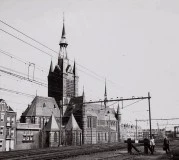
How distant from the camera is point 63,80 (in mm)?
75375

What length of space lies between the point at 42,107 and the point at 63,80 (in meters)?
11.0

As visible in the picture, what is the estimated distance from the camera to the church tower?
247 ft

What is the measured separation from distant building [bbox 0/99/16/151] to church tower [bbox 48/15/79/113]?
21956 mm

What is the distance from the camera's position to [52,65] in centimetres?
7881

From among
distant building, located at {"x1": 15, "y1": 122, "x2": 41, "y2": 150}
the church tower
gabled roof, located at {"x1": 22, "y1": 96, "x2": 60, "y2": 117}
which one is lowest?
distant building, located at {"x1": 15, "y1": 122, "x2": 41, "y2": 150}

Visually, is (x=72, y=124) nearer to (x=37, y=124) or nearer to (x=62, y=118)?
(x=62, y=118)

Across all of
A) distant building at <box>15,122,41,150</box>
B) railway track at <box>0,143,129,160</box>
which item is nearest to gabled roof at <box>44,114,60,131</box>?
distant building at <box>15,122,41,150</box>

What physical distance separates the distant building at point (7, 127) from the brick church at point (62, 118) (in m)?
2.32

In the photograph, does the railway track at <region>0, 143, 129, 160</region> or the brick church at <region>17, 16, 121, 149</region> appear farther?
the brick church at <region>17, 16, 121, 149</region>

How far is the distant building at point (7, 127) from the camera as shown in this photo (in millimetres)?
51406

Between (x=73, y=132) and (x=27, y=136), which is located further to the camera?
(x=73, y=132)

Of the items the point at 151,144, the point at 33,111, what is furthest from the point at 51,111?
the point at 151,144

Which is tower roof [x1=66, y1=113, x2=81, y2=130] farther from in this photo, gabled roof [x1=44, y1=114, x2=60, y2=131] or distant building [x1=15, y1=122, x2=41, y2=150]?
distant building [x1=15, y1=122, x2=41, y2=150]

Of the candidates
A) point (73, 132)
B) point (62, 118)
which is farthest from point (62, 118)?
point (73, 132)
